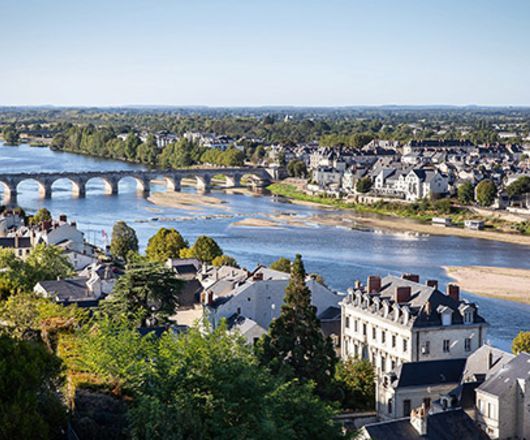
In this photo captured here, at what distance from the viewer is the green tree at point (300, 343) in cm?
2078

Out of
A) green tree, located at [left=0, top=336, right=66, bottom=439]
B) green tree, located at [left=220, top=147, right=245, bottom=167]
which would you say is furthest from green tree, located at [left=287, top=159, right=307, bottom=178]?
green tree, located at [left=0, top=336, right=66, bottom=439]

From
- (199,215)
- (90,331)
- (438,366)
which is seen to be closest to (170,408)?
(90,331)

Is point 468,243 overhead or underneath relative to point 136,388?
underneath

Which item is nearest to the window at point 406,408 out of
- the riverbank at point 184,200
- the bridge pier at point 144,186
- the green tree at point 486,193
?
the green tree at point 486,193

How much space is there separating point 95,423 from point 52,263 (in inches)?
859

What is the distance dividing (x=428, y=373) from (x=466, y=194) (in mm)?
50297

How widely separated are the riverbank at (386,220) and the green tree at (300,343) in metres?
38.5

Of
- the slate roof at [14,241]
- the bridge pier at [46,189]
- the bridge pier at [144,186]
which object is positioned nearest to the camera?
the slate roof at [14,241]

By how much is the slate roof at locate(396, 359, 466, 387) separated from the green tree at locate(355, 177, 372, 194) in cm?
5667

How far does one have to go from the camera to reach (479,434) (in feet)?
63.2

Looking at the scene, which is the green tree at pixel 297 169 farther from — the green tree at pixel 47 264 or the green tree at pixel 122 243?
the green tree at pixel 47 264

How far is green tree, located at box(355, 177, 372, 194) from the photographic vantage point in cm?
7925

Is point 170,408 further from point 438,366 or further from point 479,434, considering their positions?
point 438,366

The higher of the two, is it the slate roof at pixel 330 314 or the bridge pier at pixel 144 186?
the slate roof at pixel 330 314
